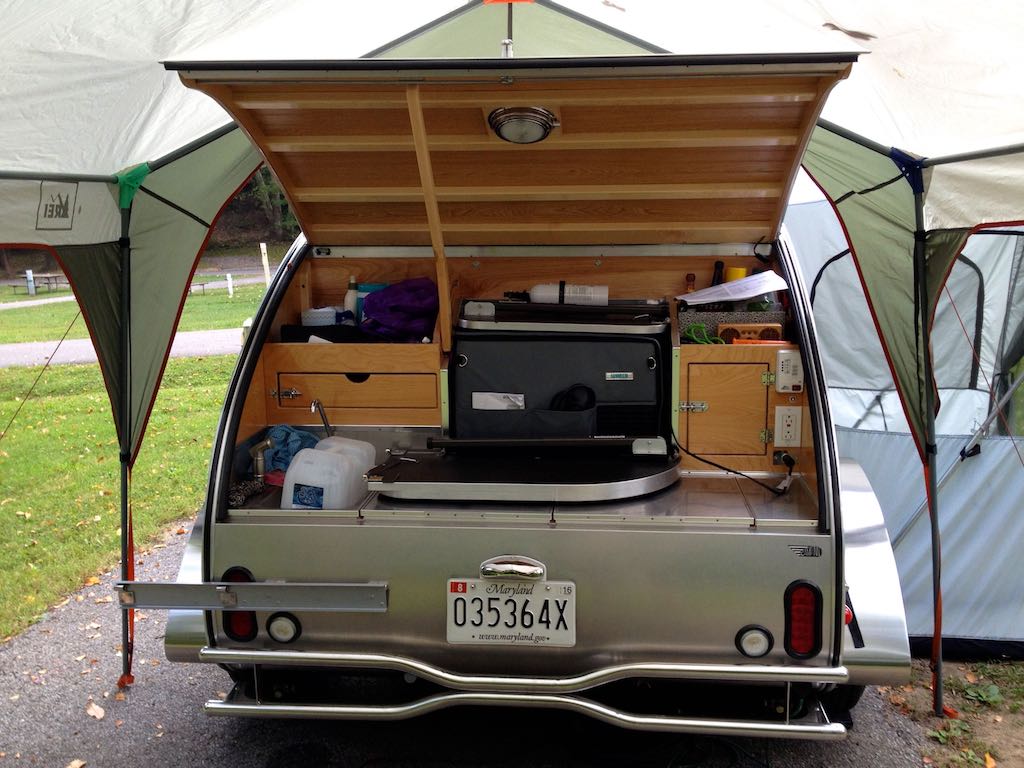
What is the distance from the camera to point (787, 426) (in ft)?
11.0

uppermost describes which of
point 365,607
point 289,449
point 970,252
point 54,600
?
point 970,252

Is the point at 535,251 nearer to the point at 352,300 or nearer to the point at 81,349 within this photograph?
the point at 352,300

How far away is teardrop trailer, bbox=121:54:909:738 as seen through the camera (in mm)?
2582

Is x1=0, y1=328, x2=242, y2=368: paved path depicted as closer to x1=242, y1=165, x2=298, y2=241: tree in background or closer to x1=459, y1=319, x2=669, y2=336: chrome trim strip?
x1=242, y1=165, x2=298, y2=241: tree in background

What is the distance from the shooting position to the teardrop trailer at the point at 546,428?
8.47ft

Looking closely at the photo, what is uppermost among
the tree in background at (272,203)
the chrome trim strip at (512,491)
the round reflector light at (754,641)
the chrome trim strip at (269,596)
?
the tree in background at (272,203)

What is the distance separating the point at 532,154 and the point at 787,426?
1.56 m

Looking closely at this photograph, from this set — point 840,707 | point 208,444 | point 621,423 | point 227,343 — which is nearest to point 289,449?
point 621,423

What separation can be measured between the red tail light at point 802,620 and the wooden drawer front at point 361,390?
5.56 feet

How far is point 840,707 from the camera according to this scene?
10.1 feet

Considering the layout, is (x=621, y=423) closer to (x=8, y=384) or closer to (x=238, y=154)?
(x=238, y=154)

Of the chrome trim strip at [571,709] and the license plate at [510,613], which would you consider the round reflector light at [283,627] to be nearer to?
the chrome trim strip at [571,709]

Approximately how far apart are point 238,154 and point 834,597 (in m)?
3.20

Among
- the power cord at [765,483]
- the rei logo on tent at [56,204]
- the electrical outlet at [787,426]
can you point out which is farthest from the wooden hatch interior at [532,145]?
the power cord at [765,483]
